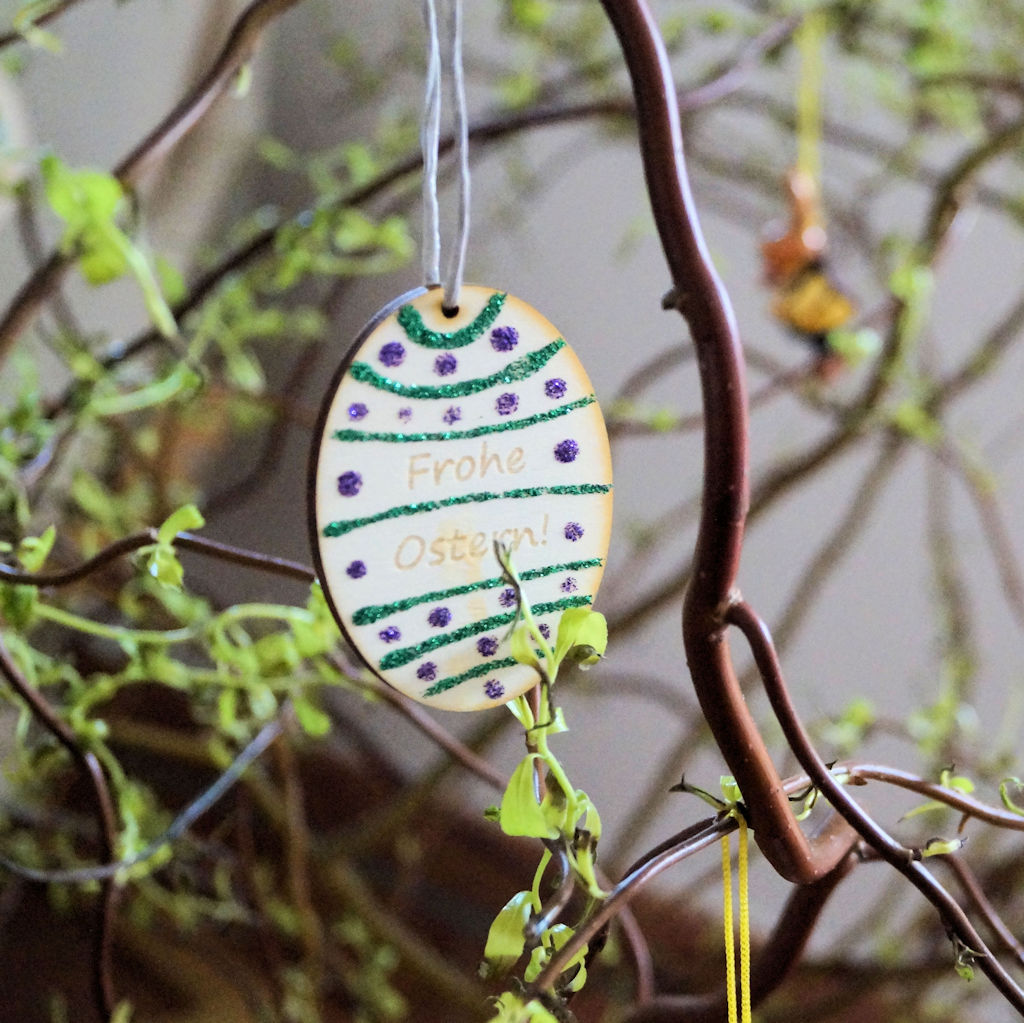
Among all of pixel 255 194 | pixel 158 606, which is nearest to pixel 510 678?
pixel 158 606

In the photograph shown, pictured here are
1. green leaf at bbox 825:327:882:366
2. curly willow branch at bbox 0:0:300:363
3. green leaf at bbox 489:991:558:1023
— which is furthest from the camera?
green leaf at bbox 825:327:882:366

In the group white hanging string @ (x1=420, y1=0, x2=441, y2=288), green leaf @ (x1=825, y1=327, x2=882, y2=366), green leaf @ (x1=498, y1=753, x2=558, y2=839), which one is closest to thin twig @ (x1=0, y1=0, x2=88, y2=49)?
white hanging string @ (x1=420, y1=0, x2=441, y2=288)

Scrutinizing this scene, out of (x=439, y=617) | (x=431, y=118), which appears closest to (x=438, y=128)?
(x=431, y=118)

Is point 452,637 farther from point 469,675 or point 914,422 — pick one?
point 914,422

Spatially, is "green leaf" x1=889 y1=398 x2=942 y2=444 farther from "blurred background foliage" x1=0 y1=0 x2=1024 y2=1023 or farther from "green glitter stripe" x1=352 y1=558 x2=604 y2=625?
"green glitter stripe" x1=352 y1=558 x2=604 y2=625

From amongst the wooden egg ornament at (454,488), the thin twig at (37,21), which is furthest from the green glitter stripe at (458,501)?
the thin twig at (37,21)

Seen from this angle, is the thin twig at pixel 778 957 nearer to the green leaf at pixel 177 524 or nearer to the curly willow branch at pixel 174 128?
the green leaf at pixel 177 524
